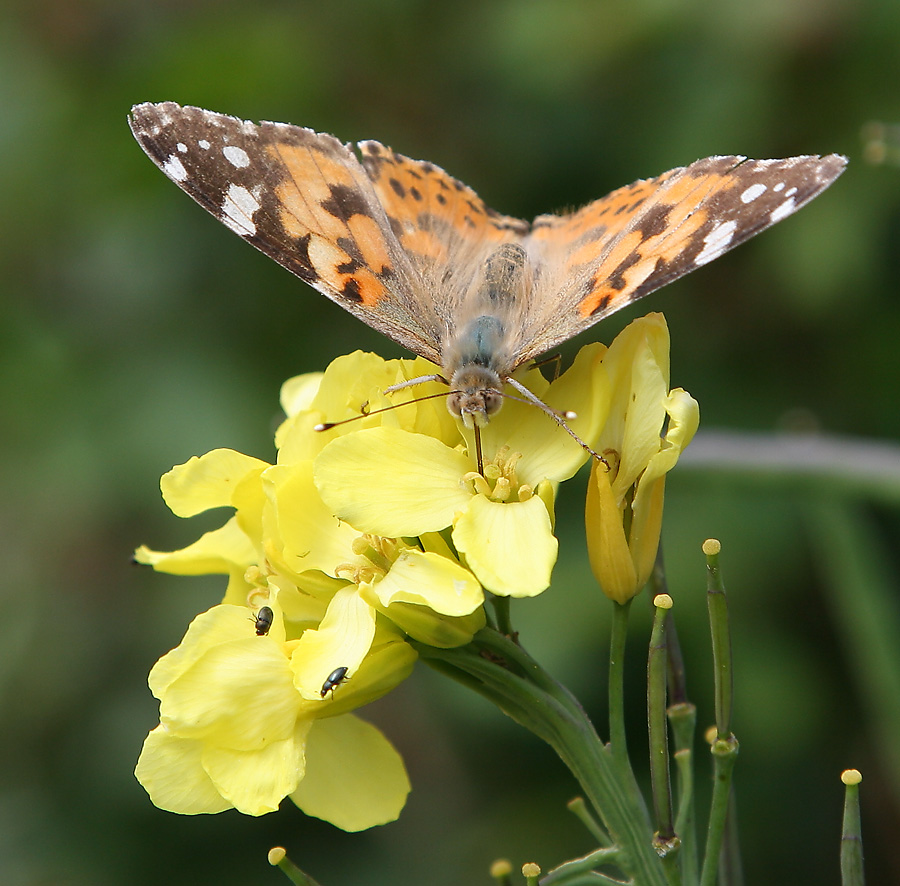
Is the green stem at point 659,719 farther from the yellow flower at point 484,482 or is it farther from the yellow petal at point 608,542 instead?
the yellow flower at point 484,482

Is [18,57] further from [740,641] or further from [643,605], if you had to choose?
[740,641]

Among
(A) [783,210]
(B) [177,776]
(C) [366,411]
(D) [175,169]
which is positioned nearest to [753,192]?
(A) [783,210]

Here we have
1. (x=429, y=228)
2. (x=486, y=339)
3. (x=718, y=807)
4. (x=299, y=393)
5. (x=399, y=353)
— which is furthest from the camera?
(x=399, y=353)

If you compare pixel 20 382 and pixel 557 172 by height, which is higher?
pixel 557 172

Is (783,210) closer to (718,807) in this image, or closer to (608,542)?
(608,542)

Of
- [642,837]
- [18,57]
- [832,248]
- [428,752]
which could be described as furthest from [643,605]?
[18,57]

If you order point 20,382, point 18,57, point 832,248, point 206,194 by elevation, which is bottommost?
point 206,194

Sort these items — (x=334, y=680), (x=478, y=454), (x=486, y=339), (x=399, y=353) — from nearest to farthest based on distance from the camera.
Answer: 1. (x=334, y=680)
2. (x=478, y=454)
3. (x=486, y=339)
4. (x=399, y=353)

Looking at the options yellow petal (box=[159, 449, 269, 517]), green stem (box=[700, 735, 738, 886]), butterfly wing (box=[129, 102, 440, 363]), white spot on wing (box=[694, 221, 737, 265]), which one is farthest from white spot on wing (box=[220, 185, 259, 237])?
green stem (box=[700, 735, 738, 886])

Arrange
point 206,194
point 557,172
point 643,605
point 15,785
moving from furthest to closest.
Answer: point 557,172
point 15,785
point 643,605
point 206,194
